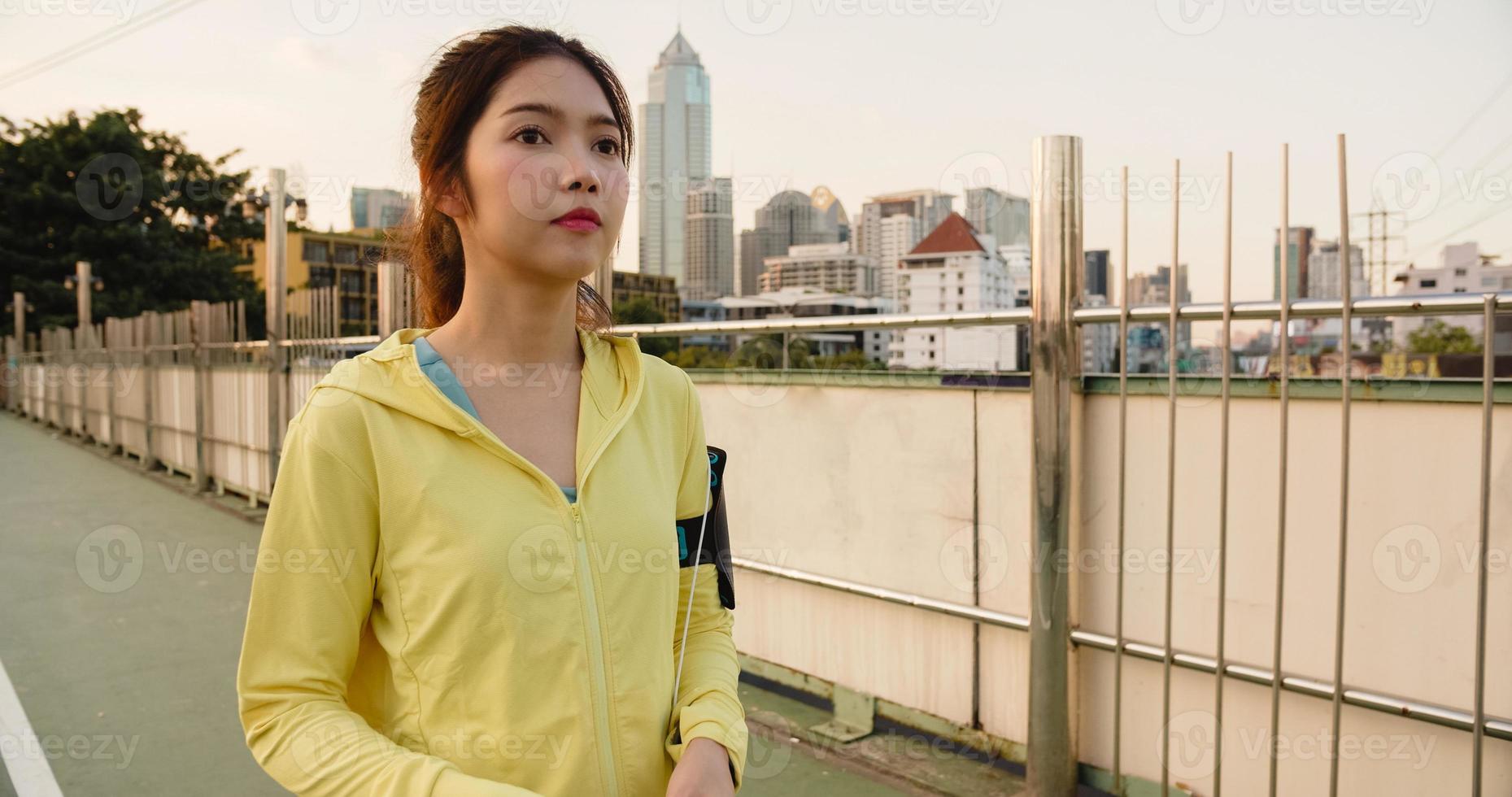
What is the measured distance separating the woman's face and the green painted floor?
8.59ft

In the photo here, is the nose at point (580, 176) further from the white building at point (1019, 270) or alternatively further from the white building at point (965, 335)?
the white building at point (965, 335)

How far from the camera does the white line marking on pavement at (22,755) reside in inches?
138

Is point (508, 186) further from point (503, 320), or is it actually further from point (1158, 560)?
point (1158, 560)

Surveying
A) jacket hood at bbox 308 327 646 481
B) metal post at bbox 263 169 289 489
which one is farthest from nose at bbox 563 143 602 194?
metal post at bbox 263 169 289 489

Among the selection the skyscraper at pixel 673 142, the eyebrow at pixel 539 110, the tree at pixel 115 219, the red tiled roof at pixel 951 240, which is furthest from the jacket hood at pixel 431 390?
the tree at pixel 115 219

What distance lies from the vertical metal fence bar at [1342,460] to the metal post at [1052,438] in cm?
74

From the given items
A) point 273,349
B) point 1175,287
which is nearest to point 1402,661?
point 1175,287

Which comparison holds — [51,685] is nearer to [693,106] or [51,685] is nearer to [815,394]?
[815,394]

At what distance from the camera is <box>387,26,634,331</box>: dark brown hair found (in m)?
1.35

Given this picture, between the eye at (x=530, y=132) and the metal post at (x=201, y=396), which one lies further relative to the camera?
the metal post at (x=201, y=396)

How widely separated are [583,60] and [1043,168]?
1.95 m

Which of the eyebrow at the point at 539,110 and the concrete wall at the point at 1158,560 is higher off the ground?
the eyebrow at the point at 539,110

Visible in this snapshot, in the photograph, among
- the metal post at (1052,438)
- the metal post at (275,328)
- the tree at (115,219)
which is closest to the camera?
the metal post at (1052,438)

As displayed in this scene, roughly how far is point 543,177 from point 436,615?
541 mm
